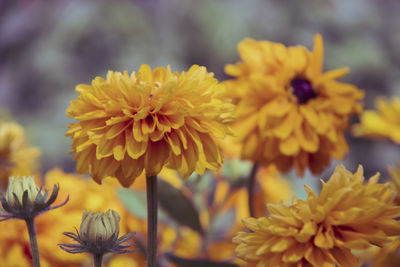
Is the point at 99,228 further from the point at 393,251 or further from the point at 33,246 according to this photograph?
the point at 393,251

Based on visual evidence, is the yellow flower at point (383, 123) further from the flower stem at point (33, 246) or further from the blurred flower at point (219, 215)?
the flower stem at point (33, 246)

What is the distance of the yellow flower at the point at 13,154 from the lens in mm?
672

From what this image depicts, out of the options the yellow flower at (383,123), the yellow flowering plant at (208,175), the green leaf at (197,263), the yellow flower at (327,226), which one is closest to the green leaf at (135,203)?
the yellow flowering plant at (208,175)

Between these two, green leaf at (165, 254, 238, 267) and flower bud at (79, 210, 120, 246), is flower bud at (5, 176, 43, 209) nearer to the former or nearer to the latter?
flower bud at (79, 210, 120, 246)

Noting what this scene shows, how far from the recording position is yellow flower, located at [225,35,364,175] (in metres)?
0.58

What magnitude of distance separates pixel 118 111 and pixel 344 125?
0.95 ft

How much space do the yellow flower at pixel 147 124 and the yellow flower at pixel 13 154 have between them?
0.91ft

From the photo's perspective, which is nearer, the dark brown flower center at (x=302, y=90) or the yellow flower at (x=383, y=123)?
the dark brown flower center at (x=302, y=90)

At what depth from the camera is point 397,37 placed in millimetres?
2070

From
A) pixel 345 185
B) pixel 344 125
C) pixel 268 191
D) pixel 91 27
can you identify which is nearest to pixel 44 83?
pixel 91 27

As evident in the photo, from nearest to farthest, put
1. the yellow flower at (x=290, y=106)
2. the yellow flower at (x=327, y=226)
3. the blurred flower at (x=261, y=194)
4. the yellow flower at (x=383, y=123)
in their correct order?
the yellow flower at (x=327, y=226)
the yellow flower at (x=290, y=106)
the blurred flower at (x=261, y=194)
the yellow flower at (x=383, y=123)

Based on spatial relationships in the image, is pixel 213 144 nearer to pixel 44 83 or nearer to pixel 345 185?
pixel 345 185

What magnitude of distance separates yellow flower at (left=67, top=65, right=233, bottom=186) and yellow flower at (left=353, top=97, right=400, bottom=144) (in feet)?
1.63

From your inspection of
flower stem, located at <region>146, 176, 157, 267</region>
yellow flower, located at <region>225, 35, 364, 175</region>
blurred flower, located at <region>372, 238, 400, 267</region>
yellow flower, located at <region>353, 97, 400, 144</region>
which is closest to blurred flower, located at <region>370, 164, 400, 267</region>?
blurred flower, located at <region>372, 238, 400, 267</region>
